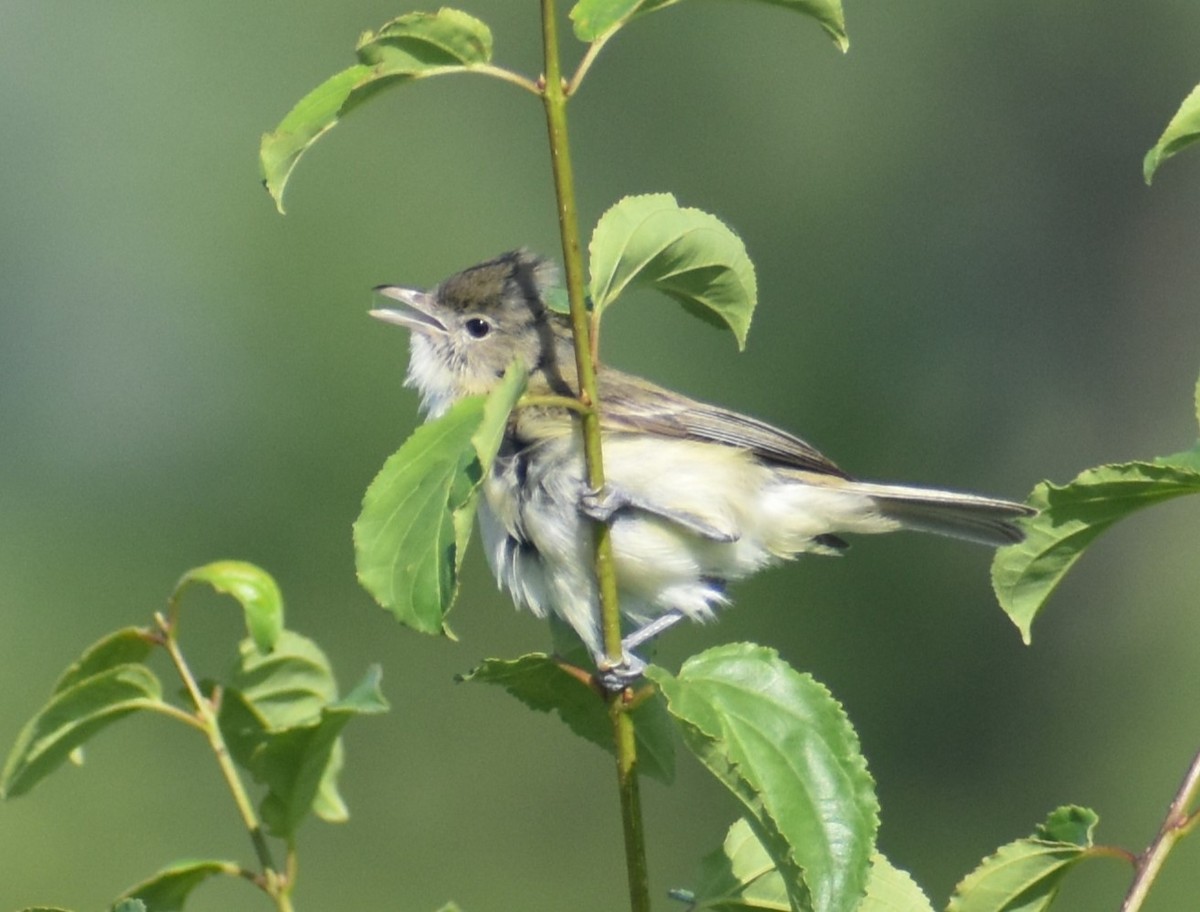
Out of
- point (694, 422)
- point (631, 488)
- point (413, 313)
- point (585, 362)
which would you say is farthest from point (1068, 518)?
point (413, 313)

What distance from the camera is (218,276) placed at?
16.5 m

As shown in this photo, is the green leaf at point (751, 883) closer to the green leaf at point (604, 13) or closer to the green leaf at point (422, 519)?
the green leaf at point (422, 519)

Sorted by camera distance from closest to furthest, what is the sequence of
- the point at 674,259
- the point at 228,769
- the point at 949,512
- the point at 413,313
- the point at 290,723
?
the point at 674,259
the point at 228,769
the point at 290,723
the point at 949,512
the point at 413,313

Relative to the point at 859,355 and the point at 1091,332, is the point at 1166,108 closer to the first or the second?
the point at 1091,332

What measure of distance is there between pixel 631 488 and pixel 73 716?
4.81ft

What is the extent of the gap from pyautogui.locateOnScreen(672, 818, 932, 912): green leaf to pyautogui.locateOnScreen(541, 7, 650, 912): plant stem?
0.63 feet

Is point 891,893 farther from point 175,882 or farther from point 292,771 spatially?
point 175,882

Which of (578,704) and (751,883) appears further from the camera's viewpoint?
(578,704)

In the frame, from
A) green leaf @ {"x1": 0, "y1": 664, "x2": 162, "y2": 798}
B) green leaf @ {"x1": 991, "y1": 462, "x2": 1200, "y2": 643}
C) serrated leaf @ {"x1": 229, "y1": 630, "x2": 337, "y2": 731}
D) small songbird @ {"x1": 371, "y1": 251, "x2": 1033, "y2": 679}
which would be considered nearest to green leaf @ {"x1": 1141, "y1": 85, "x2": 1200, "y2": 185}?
green leaf @ {"x1": 991, "y1": 462, "x2": 1200, "y2": 643}

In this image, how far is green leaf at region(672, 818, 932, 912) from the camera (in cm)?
223

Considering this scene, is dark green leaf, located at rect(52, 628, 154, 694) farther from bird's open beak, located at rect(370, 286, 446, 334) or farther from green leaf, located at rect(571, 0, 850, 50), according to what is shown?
bird's open beak, located at rect(370, 286, 446, 334)

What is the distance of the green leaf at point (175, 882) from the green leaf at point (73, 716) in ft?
0.72

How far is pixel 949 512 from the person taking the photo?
12.4 ft

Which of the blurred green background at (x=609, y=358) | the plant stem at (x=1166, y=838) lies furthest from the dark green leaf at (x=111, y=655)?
the blurred green background at (x=609, y=358)
